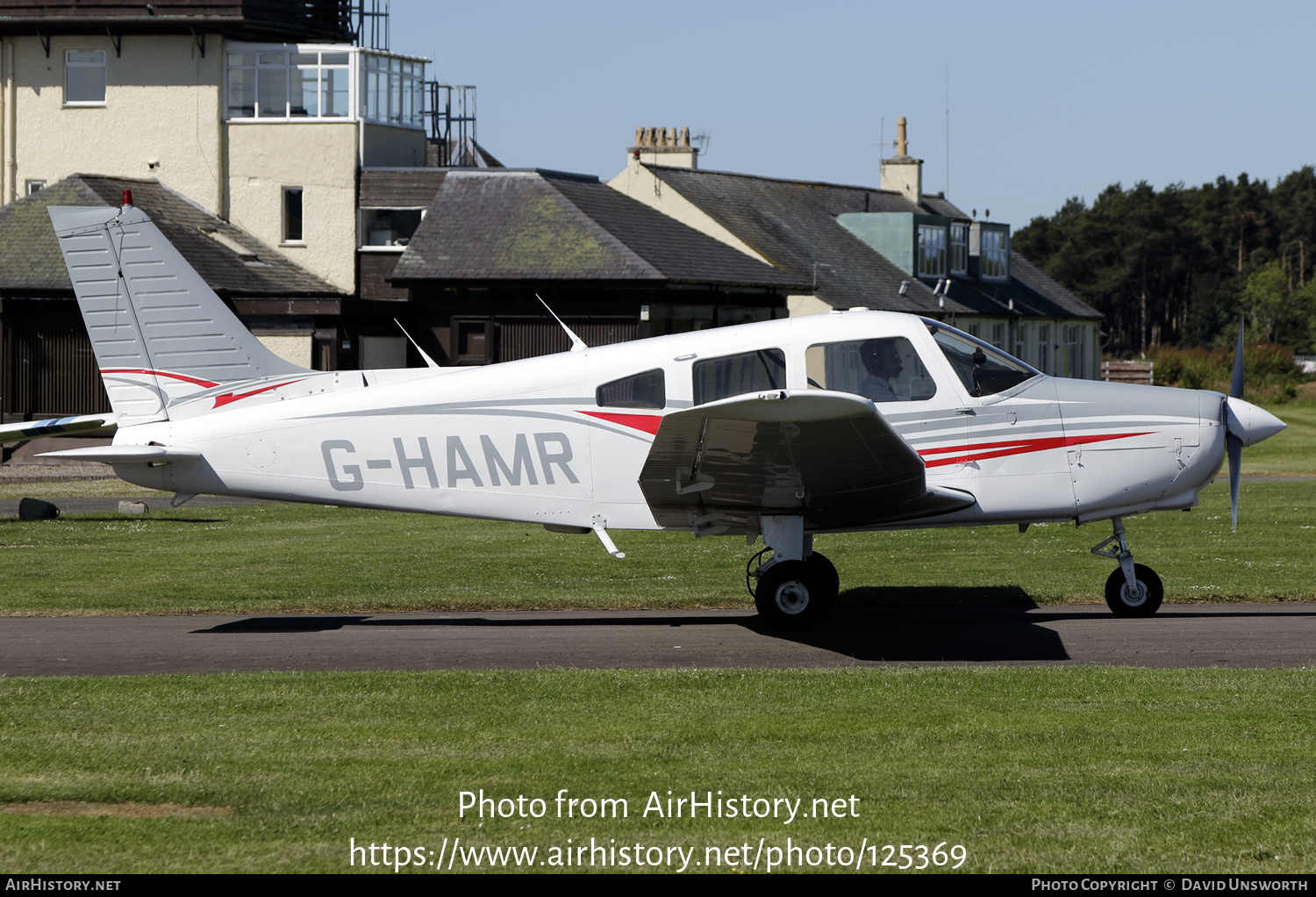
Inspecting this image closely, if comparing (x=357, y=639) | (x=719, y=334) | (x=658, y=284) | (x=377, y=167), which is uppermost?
(x=377, y=167)

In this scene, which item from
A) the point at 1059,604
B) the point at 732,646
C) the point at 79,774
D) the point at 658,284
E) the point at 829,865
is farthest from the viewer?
the point at 658,284

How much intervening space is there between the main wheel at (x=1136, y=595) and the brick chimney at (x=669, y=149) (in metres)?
44.0

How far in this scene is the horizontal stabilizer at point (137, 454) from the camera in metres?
11.6

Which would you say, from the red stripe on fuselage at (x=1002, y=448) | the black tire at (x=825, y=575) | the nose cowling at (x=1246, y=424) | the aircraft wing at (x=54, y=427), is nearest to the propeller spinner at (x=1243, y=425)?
the nose cowling at (x=1246, y=424)

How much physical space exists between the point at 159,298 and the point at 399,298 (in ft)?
86.4

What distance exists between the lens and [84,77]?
129 ft

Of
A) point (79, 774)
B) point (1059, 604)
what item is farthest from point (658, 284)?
point (79, 774)

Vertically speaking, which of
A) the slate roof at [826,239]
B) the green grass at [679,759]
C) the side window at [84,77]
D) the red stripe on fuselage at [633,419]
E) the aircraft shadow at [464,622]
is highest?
the side window at [84,77]

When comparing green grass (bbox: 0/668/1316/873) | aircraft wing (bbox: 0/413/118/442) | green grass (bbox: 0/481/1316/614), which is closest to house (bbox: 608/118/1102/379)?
green grass (bbox: 0/481/1316/614)

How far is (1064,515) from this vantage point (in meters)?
11.7

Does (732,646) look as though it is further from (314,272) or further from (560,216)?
(314,272)

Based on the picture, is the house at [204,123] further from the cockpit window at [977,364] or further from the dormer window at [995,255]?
the dormer window at [995,255]

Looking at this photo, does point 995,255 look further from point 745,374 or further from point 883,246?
point 745,374

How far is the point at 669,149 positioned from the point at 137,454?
45.2m
